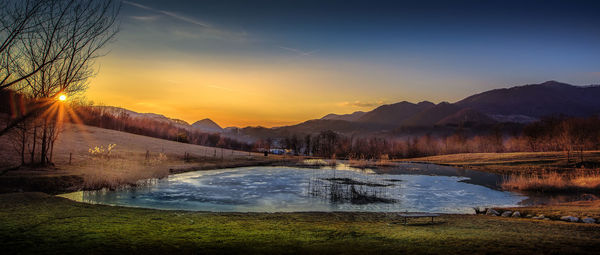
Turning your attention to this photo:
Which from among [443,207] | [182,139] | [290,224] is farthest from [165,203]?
[182,139]

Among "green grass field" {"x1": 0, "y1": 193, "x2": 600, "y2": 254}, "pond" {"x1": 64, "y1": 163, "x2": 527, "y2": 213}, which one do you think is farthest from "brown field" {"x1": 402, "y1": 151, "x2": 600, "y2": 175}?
"green grass field" {"x1": 0, "y1": 193, "x2": 600, "y2": 254}

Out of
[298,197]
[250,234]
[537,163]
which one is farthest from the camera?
[537,163]

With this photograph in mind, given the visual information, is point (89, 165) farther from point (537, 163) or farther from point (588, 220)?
point (537, 163)

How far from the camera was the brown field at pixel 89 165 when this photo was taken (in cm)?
2459

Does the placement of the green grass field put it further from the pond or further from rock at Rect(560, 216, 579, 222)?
the pond

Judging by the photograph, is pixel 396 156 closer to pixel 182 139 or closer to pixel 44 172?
pixel 182 139

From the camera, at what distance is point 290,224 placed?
13086mm

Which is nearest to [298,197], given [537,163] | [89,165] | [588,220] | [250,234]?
[250,234]

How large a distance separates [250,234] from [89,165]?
31.7 meters

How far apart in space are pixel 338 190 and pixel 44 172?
2310 centimetres

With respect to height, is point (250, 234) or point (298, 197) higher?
point (250, 234)

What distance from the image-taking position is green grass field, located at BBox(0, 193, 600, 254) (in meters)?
8.82

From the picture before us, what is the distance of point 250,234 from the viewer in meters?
10.8

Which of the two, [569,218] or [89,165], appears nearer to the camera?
[569,218]
